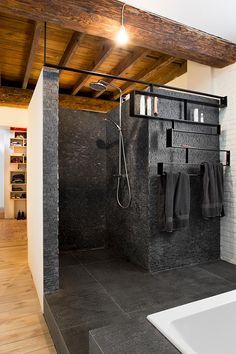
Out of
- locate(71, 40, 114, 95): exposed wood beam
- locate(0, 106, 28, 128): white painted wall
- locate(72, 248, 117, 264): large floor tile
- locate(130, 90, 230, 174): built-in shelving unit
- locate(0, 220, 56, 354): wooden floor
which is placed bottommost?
locate(0, 220, 56, 354): wooden floor

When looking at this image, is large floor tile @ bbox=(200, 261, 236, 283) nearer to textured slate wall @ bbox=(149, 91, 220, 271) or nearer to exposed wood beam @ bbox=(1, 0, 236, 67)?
textured slate wall @ bbox=(149, 91, 220, 271)

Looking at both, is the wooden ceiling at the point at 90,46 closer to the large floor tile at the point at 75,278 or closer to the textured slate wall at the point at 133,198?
the textured slate wall at the point at 133,198

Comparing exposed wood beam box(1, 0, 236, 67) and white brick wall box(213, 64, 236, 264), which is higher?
exposed wood beam box(1, 0, 236, 67)

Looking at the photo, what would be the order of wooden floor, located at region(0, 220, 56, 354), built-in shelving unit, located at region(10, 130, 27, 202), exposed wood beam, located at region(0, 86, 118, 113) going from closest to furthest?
wooden floor, located at region(0, 220, 56, 354) → exposed wood beam, located at region(0, 86, 118, 113) → built-in shelving unit, located at region(10, 130, 27, 202)

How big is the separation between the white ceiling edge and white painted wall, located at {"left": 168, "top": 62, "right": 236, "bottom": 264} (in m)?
0.60

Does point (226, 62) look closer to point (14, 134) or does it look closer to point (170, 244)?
point (170, 244)

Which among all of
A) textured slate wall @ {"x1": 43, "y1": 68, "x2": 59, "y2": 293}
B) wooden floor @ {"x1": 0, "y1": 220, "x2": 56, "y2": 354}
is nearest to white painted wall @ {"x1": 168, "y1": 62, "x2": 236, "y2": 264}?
textured slate wall @ {"x1": 43, "y1": 68, "x2": 59, "y2": 293}

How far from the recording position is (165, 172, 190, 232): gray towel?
2.55 meters

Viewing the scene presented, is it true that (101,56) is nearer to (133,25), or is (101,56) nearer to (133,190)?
(133,25)

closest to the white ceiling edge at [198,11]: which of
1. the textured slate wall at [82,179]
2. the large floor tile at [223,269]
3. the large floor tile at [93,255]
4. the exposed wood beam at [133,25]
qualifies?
the exposed wood beam at [133,25]

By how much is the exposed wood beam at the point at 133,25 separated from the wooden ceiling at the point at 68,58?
2.43 ft

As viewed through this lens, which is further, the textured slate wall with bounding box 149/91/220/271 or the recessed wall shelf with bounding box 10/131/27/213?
the recessed wall shelf with bounding box 10/131/27/213

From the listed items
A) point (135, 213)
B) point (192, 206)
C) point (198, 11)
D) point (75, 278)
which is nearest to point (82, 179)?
point (135, 213)

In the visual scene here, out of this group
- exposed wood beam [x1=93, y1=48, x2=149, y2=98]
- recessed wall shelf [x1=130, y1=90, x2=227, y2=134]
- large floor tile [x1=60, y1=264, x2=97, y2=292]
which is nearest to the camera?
large floor tile [x1=60, y1=264, x2=97, y2=292]
